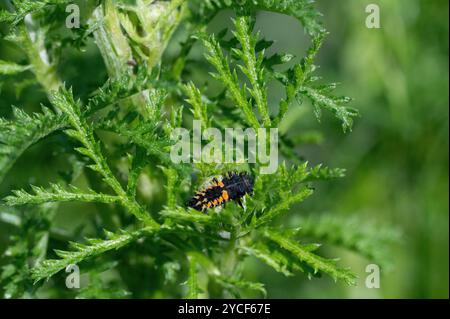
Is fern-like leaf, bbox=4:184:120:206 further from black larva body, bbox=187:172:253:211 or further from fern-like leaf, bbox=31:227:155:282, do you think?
black larva body, bbox=187:172:253:211

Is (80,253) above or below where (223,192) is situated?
below

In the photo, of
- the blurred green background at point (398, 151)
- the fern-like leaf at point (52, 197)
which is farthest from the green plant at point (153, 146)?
the blurred green background at point (398, 151)

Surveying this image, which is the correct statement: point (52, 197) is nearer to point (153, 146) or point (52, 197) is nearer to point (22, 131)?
point (22, 131)

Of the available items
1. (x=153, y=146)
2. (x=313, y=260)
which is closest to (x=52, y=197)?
(x=153, y=146)

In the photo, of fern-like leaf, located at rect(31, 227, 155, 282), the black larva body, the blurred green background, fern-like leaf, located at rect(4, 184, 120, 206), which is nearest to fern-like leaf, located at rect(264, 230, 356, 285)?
the black larva body

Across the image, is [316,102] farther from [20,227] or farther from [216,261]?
[20,227]

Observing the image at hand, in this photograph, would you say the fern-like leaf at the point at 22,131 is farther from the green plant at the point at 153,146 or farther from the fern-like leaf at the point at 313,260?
the fern-like leaf at the point at 313,260
